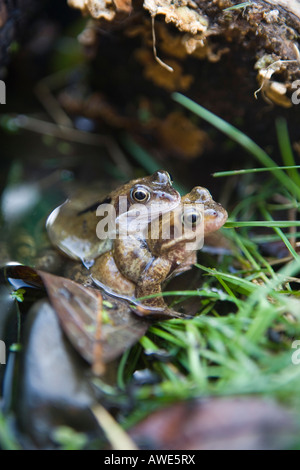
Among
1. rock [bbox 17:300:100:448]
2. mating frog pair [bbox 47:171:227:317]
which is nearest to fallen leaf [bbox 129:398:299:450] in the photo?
rock [bbox 17:300:100:448]

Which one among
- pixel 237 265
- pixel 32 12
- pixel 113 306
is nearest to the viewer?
pixel 113 306

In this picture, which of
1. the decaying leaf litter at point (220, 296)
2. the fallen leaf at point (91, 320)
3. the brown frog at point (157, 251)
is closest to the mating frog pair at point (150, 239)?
the brown frog at point (157, 251)

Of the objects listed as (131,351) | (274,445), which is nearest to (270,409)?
(274,445)

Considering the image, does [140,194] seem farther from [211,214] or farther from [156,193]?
[211,214]

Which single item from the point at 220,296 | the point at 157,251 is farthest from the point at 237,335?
the point at 157,251

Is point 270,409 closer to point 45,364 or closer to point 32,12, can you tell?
point 45,364

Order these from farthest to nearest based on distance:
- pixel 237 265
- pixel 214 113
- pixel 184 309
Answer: pixel 214 113 < pixel 237 265 < pixel 184 309

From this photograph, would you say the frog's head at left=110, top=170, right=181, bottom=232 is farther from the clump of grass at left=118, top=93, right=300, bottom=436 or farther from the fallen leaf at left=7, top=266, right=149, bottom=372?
the fallen leaf at left=7, top=266, right=149, bottom=372

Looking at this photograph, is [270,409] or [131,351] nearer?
[270,409]
